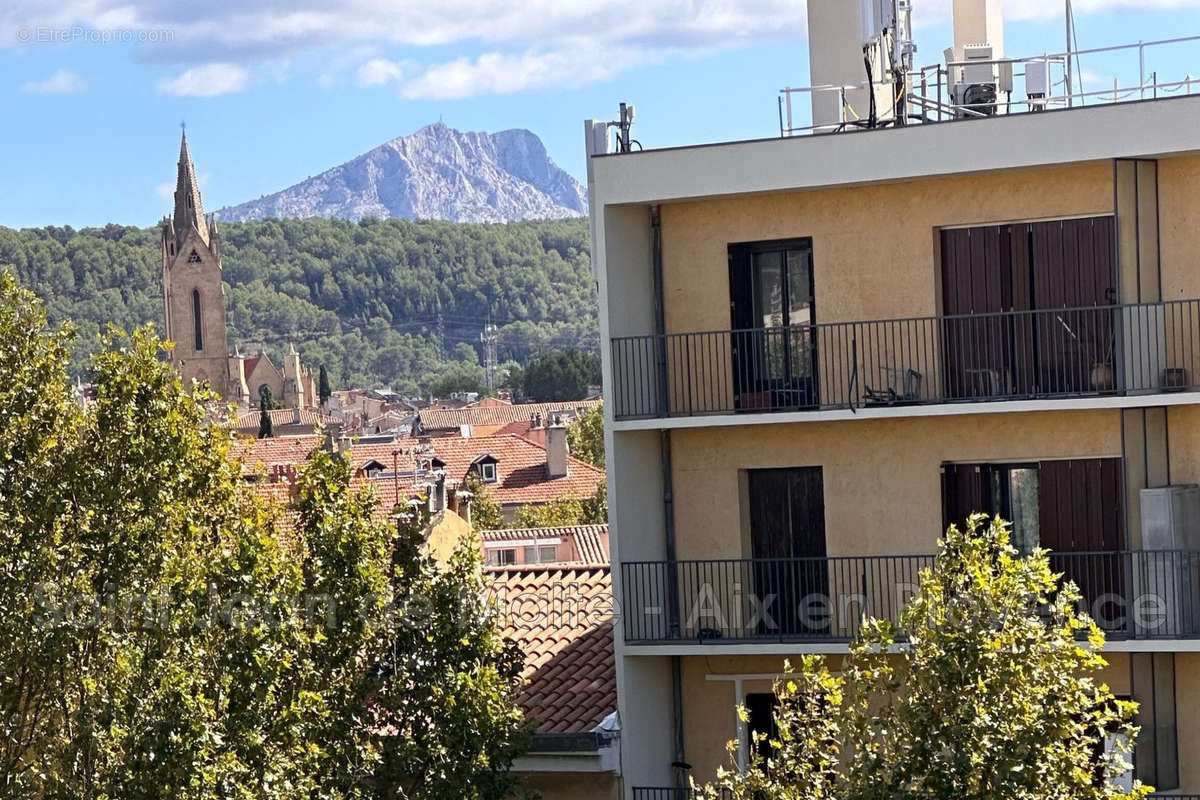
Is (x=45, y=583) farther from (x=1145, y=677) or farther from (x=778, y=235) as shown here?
(x=1145, y=677)

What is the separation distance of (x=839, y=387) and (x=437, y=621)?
6.07 metres

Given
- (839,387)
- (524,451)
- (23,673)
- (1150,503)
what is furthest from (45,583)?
(524,451)

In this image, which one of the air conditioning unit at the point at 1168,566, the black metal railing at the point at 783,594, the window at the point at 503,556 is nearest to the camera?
the air conditioning unit at the point at 1168,566

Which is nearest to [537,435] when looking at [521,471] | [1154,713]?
[521,471]

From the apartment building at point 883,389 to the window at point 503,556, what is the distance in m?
30.8

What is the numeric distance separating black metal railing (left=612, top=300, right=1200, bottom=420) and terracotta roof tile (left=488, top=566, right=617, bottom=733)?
10.7 ft

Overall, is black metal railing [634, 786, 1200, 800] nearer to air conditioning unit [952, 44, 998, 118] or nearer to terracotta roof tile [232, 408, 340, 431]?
air conditioning unit [952, 44, 998, 118]

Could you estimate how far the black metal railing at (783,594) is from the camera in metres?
19.1

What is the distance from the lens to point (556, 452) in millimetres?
79125

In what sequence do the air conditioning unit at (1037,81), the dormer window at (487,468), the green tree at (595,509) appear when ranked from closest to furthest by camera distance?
the air conditioning unit at (1037,81), the green tree at (595,509), the dormer window at (487,468)

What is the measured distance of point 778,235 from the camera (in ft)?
66.6

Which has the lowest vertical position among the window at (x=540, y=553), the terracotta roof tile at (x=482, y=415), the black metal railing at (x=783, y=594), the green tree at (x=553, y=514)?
the green tree at (x=553, y=514)

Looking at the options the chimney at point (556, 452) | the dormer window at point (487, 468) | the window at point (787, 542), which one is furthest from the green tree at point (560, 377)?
the window at point (787, 542)

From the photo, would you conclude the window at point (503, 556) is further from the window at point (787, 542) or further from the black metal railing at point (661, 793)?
the black metal railing at point (661, 793)
